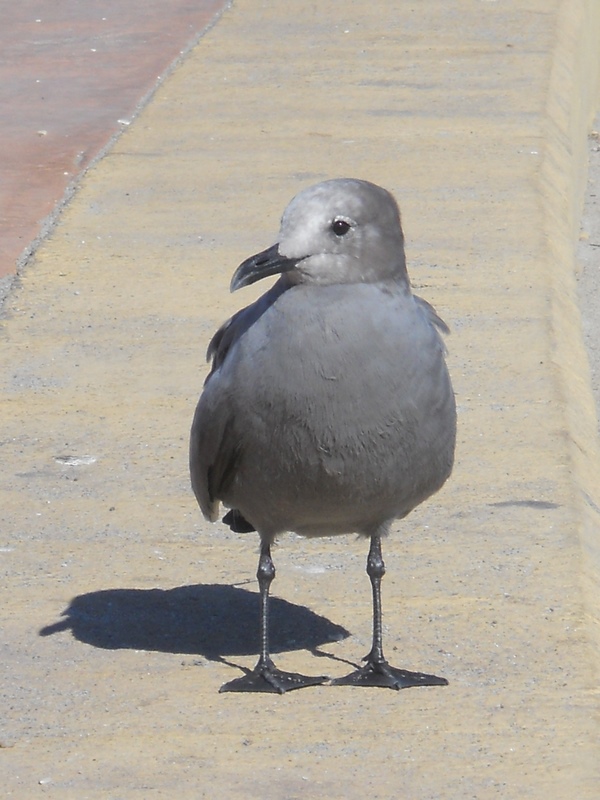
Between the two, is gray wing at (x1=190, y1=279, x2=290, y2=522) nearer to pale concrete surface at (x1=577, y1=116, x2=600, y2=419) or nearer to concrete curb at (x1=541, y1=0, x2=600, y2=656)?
concrete curb at (x1=541, y1=0, x2=600, y2=656)

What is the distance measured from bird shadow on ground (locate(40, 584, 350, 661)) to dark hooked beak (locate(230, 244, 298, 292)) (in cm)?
117

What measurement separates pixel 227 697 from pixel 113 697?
287mm

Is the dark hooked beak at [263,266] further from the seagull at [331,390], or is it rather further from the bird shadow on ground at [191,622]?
the bird shadow on ground at [191,622]

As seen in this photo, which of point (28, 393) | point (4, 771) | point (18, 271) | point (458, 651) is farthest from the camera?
point (18, 271)

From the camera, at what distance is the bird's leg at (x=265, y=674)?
4156 millimetres

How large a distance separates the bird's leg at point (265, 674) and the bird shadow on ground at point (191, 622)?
0.22m

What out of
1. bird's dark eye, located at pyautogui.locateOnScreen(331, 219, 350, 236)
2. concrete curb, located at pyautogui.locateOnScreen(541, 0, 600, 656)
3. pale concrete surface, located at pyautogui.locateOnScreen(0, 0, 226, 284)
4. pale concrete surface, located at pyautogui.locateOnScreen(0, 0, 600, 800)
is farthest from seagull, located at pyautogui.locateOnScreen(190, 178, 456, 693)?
pale concrete surface, located at pyautogui.locateOnScreen(0, 0, 226, 284)

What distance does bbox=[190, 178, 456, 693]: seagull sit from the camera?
3.82m

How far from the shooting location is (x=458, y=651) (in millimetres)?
4355

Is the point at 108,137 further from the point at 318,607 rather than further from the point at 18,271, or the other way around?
the point at 318,607

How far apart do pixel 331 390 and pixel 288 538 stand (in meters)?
1.31

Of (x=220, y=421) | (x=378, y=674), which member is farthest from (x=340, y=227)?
(x=378, y=674)

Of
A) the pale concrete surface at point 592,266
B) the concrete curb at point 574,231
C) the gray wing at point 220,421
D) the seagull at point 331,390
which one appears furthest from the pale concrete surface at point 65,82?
the seagull at point 331,390

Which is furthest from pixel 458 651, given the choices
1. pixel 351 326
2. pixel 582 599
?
pixel 351 326
